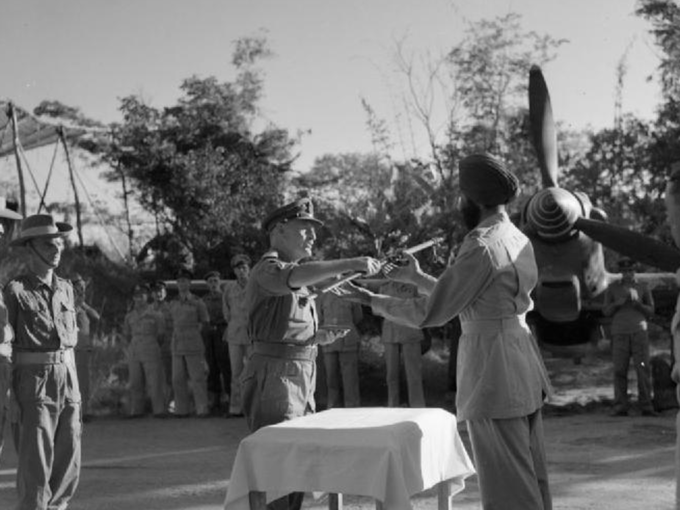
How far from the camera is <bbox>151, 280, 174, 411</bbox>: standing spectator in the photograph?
15859mm

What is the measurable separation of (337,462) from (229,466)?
5454 millimetres

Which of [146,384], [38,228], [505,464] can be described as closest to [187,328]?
[146,384]

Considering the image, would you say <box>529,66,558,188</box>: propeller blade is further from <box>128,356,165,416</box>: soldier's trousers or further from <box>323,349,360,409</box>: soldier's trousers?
<box>128,356,165,416</box>: soldier's trousers

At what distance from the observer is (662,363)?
13180 millimetres

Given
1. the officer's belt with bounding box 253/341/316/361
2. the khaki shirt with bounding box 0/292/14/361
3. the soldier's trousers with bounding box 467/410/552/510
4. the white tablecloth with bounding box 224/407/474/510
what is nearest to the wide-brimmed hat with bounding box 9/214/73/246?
the khaki shirt with bounding box 0/292/14/361

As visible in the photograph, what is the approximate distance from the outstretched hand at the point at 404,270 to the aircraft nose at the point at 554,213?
22.9 feet

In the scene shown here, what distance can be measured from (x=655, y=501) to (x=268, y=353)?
138 inches

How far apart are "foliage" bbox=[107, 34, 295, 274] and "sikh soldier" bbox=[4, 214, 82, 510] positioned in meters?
14.5

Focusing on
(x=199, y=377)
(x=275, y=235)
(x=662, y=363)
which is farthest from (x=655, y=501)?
(x=199, y=377)

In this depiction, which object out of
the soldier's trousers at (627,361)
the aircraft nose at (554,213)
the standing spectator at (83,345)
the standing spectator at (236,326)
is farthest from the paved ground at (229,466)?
the aircraft nose at (554,213)

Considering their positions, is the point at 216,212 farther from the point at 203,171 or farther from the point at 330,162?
the point at 330,162

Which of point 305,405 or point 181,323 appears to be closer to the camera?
point 305,405

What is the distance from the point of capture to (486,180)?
4.75 m

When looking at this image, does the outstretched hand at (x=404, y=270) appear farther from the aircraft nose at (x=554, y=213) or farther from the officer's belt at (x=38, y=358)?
the aircraft nose at (x=554, y=213)
